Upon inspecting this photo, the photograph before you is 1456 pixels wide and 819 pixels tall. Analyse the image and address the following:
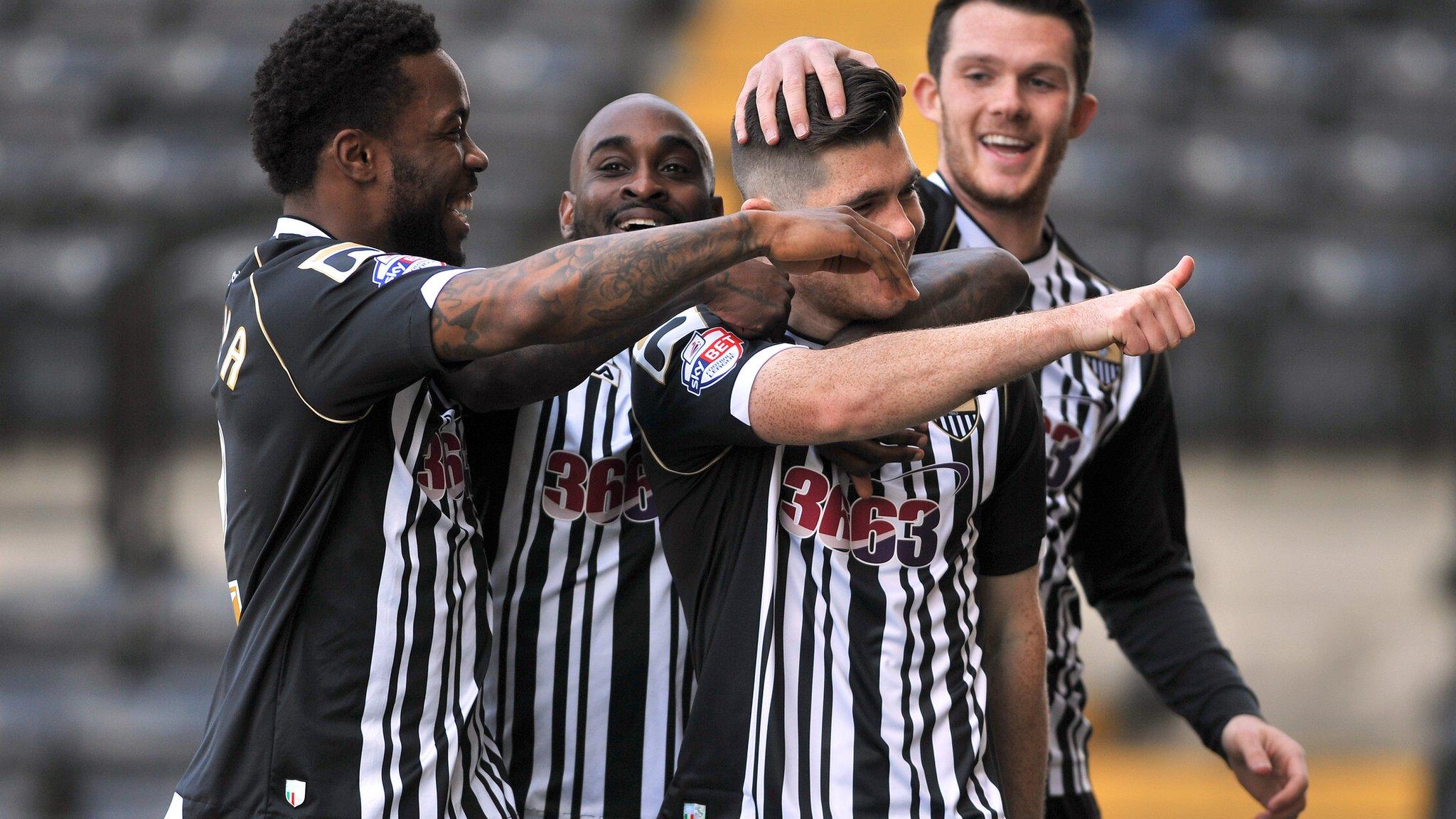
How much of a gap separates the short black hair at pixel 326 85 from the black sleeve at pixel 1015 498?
1.07 metres

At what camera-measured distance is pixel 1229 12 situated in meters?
10.6

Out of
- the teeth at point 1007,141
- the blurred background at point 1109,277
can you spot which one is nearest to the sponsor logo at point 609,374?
the teeth at point 1007,141

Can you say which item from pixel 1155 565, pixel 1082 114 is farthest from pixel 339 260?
pixel 1155 565

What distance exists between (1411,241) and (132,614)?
785cm

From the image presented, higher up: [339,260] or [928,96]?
[928,96]

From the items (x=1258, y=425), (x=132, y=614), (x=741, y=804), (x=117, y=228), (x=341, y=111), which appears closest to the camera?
(x=741, y=804)

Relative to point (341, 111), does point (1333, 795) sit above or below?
below

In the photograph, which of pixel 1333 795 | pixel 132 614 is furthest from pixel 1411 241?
pixel 132 614

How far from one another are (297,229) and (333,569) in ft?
1.76

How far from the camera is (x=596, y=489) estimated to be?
2.49 m

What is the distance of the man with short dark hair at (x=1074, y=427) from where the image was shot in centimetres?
294

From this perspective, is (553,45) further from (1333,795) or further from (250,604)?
(250,604)

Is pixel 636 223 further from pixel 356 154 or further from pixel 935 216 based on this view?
pixel 935 216

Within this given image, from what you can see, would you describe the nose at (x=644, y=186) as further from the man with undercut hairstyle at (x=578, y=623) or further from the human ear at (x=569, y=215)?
the man with undercut hairstyle at (x=578, y=623)
